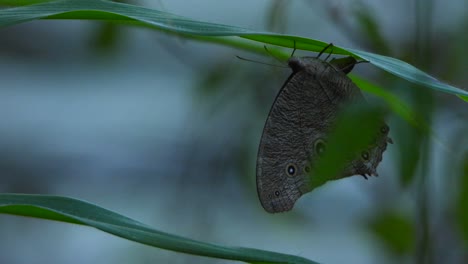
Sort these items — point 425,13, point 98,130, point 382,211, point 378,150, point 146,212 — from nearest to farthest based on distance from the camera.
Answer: point 425,13 → point 378,150 → point 382,211 → point 146,212 → point 98,130

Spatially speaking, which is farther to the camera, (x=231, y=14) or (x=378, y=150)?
(x=231, y=14)

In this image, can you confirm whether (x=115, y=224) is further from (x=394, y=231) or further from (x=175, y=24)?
(x=394, y=231)

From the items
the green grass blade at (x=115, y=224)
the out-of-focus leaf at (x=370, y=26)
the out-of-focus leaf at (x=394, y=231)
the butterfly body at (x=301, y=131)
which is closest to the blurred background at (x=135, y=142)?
the out-of-focus leaf at (x=394, y=231)

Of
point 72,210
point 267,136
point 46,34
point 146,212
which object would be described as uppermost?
point 46,34

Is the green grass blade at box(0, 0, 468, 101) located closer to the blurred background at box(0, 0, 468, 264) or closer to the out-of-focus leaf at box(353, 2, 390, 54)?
the out-of-focus leaf at box(353, 2, 390, 54)

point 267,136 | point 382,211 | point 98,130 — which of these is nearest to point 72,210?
point 267,136

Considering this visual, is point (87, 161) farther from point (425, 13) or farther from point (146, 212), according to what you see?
point (425, 13)

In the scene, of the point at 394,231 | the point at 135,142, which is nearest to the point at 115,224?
the point at 394,231

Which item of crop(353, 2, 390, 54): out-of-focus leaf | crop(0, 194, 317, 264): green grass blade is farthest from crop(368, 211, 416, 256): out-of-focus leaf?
crop(0, 194, 317, 264): green grass blade
